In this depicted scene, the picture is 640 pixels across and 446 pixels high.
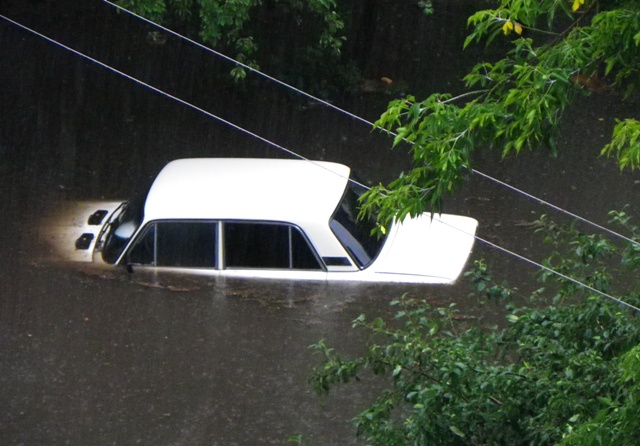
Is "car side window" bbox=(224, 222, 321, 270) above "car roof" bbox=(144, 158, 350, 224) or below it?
below

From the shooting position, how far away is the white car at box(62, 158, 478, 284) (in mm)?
8008

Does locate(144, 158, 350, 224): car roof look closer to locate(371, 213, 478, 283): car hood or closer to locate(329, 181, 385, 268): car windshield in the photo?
locate(329, 181, 385, 268): car windshield

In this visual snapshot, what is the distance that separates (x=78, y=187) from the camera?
38.2 feet

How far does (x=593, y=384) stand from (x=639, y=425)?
866 millimetres

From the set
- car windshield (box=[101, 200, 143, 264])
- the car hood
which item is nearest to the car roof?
car windshield (box=[101, 200, 143, 264])

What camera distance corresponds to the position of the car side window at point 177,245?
812 centimetres

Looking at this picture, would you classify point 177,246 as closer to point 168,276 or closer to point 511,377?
point 168,276

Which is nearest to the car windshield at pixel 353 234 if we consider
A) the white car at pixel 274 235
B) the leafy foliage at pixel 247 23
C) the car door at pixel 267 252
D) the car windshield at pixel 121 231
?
the white car at pixel 274 235

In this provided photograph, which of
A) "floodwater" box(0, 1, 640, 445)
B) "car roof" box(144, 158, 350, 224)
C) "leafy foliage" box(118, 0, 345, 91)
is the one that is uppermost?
"leafy foliage" box(118, 0, 345, 91)

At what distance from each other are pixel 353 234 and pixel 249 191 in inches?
38.3

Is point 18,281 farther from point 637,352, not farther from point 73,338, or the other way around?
point 637,352

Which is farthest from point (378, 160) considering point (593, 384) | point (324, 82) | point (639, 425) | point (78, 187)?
point (639, 425)

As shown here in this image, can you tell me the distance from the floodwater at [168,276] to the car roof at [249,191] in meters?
0.63

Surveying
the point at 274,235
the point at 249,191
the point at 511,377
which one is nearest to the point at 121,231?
the point at 249,191
